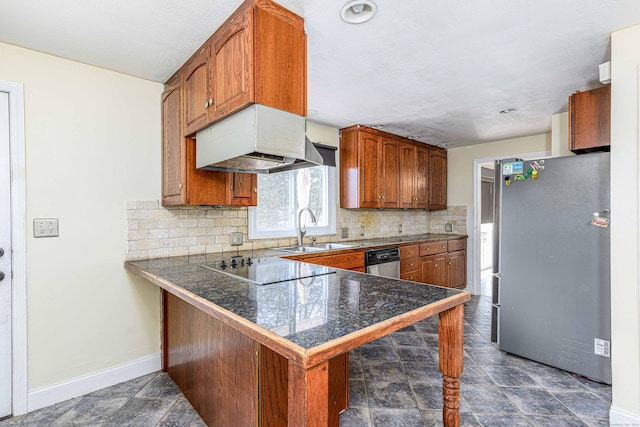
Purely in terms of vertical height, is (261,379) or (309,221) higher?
(309,221)

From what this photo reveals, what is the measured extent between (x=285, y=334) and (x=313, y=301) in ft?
1.12

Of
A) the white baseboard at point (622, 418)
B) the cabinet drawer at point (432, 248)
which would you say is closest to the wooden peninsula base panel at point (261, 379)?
the white baseboard at point (622, 418)

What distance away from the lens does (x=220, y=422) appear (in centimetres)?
166

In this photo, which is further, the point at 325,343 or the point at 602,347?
the point at 602,347

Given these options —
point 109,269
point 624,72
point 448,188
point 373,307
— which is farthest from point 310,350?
point 448,188

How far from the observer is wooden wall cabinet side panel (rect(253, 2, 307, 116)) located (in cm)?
151

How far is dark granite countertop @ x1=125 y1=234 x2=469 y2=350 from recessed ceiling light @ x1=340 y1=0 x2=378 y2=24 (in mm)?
1376

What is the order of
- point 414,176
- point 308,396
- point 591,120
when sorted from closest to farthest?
1. point 308,396
2. point 591,120
3. point 414,176

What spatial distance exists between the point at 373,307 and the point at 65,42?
92.7 inches

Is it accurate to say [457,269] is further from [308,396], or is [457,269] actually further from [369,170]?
[308,396]

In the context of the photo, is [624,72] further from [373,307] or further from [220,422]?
[220,422]

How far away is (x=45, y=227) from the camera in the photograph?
207cm

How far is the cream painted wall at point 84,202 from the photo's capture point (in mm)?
2049

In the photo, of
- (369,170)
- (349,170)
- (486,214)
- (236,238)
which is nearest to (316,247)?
(236,238)
